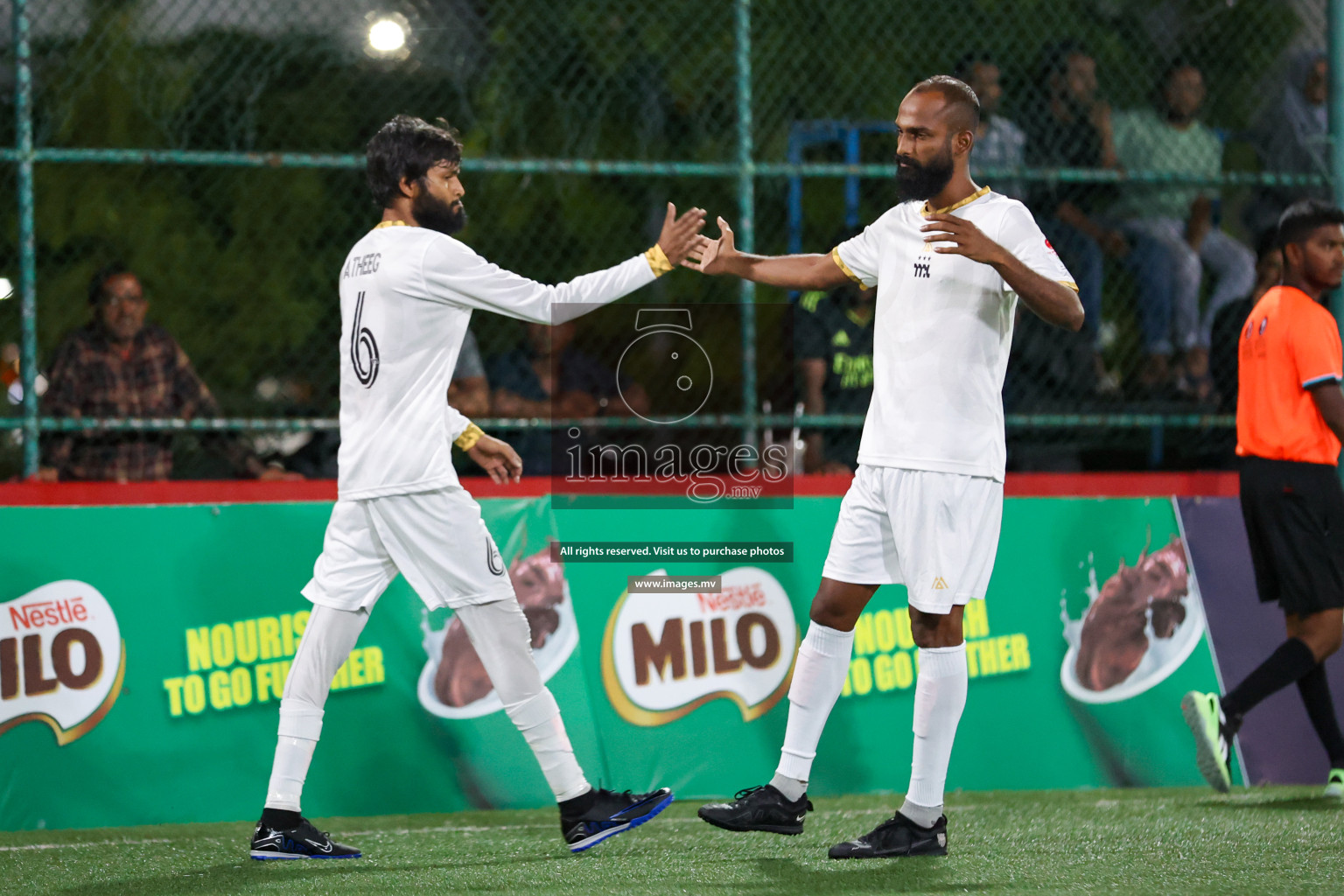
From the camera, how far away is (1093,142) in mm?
7656

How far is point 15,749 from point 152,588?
0.72 metres

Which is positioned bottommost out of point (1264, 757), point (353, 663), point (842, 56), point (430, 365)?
point (1264, 757)

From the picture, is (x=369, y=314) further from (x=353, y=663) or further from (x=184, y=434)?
(x=184, y=434)

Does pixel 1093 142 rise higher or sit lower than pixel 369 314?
higher

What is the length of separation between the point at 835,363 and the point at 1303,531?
2255 mm

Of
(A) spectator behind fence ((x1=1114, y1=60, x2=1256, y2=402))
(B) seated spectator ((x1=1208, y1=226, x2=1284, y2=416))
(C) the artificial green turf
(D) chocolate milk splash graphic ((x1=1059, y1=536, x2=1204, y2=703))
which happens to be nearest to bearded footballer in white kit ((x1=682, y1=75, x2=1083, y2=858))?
(C) the artificial green turf

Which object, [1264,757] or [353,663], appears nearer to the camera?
[353,663]

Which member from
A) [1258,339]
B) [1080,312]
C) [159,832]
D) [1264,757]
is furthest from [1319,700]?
[159,832]

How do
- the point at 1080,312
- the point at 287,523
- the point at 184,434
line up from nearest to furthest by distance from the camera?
1. the point at 1080,312
2. the point at 287,523
3. the point at 184,434

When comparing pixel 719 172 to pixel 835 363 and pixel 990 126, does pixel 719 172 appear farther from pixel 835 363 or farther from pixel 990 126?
pixel 990 126

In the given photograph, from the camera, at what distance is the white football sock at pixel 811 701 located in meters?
4.68

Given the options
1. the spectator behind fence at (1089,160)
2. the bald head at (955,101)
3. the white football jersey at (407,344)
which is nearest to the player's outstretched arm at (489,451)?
the white football jersey at (407,344)

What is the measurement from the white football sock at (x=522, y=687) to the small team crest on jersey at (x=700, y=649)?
3.45 ft

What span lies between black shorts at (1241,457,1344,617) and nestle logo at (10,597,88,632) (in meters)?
4.41
